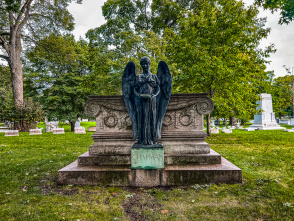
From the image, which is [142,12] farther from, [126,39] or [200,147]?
[200,147]

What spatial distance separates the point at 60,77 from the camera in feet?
68.8

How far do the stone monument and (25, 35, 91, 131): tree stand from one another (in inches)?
585

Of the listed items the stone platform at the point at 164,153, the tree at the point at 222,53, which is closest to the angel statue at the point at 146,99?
the stone platform at the point at 164,153

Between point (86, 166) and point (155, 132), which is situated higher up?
point (155, 132)

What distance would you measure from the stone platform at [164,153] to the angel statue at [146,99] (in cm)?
35

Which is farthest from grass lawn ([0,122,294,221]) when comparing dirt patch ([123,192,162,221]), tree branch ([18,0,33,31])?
tree branch ([18,0,33,31])

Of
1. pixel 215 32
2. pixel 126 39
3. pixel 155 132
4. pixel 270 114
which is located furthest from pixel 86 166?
pixel 270 114

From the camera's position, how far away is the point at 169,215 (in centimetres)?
275

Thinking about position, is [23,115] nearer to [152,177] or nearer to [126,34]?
[126,34]

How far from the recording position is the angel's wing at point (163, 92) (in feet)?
14.2

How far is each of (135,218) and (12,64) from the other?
1962 centimetres

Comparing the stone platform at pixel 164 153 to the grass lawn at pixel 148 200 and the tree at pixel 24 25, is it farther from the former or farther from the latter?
the tree at pixel 24 25

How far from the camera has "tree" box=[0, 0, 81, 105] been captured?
17.1 m

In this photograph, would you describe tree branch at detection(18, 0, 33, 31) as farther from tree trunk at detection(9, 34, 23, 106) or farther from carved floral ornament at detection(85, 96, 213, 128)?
carved floral ornament at detection(85, 96, 213, 128)
